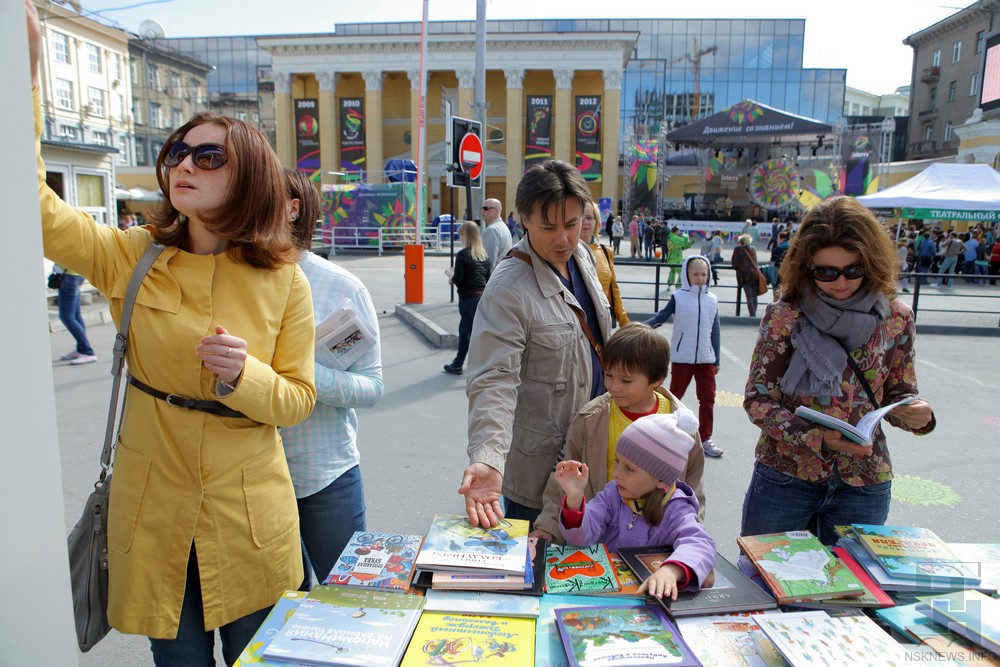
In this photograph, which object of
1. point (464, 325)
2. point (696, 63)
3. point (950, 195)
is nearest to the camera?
point (464, 325)

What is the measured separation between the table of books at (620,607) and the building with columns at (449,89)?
4446 cm

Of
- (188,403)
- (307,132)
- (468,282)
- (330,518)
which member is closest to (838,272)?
(330,518)

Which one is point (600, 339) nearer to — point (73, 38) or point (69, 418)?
point (69, 418)

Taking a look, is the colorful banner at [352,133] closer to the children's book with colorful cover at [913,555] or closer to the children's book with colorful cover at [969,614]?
the children's book with colorful cover at [913,555]

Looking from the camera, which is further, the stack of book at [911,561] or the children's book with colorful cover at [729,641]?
the stack of book at [911,561]

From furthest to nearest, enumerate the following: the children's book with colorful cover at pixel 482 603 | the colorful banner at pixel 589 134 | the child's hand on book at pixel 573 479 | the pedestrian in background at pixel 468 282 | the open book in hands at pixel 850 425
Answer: the colorful banner at pixel 589 134 → the pedestrian in background at pixel 468 282 → the open book in hands at pixel 850 425 → the child's hand on book at pixel 573 479 → the children's book with colorful cover at pixel 482 603

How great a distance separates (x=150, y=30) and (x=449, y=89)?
61.7 ft

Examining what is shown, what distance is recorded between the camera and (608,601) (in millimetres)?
1690

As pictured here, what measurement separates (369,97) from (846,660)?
5046 cm

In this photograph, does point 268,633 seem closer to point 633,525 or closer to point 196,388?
point 196,388

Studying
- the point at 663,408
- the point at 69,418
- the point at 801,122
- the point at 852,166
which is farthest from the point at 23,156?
the point at 852,166

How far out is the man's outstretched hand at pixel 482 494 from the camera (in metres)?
1.90

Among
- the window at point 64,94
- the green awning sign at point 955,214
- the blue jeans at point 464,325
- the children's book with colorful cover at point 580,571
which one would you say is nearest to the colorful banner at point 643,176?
the green awning sign at point 955,214

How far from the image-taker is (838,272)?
2.36 meters
